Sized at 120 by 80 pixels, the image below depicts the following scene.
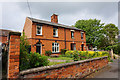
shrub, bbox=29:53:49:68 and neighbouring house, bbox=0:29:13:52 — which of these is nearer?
shrub, bbox=29:53:49:68

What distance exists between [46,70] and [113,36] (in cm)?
2210

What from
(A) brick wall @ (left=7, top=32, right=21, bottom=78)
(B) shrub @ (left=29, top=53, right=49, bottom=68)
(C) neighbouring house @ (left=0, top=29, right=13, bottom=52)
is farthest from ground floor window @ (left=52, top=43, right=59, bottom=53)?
(A) brick wall @ (left=7, top=32, right=21, bottom=78)

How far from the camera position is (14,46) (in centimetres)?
239

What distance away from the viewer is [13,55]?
2354mm

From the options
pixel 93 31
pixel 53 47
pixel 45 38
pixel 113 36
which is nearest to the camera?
pixel 45 38

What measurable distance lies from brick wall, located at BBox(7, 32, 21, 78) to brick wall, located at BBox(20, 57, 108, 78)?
0.77ft

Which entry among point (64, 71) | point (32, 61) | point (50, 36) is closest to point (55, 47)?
point (50, 36)

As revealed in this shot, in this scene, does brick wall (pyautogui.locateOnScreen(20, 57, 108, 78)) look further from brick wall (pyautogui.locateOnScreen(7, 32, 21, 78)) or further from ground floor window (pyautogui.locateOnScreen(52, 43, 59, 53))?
ground floor window (pyautogui.locateOnScreen(52, 43, 59, 53))

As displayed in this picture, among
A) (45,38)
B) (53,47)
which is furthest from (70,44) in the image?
(45,38)

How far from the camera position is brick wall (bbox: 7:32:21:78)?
227 centimetres

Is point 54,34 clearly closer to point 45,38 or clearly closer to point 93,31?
point 45,38

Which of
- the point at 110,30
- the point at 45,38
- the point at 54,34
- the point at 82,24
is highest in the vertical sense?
the point at 82,24

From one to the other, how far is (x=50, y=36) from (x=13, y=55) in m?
11.8

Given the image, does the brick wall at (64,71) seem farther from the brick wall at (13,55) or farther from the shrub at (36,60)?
the shrub at (36,60)
